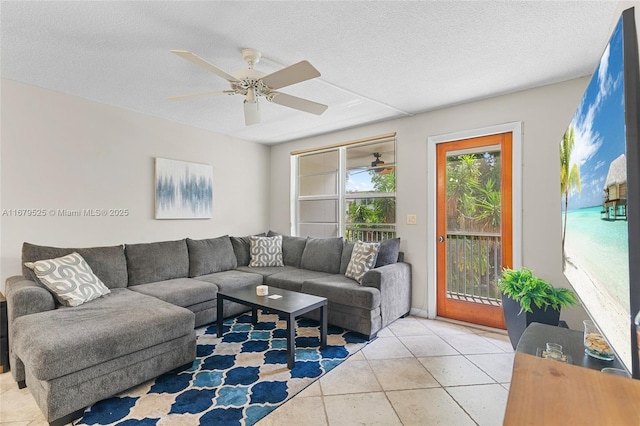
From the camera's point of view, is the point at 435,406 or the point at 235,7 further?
the point at 435,406

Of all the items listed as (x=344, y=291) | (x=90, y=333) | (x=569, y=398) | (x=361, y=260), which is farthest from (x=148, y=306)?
(x=569, y=398)

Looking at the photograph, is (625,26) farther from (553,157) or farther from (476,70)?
(553,157)

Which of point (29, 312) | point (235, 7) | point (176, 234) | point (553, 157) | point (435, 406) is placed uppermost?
point (235, 7)

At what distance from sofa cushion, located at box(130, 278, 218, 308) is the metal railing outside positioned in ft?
8.62

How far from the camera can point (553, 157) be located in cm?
281

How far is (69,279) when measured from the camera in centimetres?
248

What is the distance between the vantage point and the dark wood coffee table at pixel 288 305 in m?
2.38

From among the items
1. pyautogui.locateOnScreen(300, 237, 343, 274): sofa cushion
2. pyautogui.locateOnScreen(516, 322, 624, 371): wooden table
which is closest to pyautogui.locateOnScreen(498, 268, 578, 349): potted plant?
pyautogui.locateOnScreen(516, 322, 624, 371): wooden table

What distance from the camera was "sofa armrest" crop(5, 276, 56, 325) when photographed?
84.3 inches

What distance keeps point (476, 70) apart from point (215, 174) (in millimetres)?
3435

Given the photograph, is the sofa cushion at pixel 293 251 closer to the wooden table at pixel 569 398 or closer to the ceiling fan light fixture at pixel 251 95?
the ceiling fan light fixture at pixel 251 95

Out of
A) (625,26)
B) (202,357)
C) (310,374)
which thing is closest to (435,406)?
(310,374)

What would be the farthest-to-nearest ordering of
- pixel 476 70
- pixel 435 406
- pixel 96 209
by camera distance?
1. pixel 96 209
2. pixel 476 70
3. pixel 435 406

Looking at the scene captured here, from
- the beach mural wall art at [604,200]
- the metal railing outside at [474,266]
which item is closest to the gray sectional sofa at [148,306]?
the metal railing outside at [474,266]
